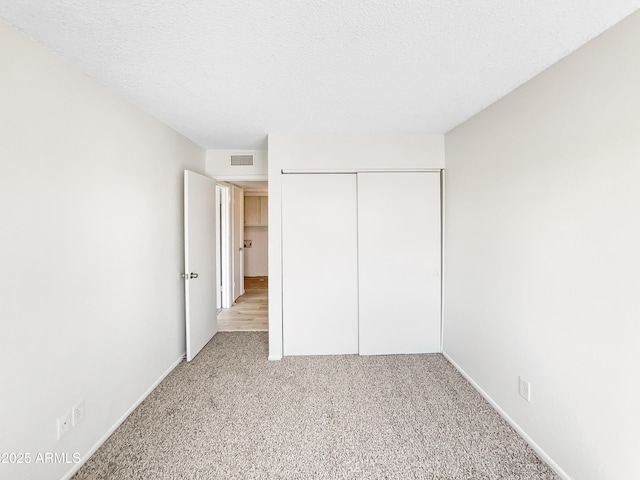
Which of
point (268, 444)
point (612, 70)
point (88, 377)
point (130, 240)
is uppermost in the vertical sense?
point (612, 70)

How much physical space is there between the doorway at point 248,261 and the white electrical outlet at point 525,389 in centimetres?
293

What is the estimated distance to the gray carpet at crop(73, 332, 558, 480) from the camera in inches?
68.0

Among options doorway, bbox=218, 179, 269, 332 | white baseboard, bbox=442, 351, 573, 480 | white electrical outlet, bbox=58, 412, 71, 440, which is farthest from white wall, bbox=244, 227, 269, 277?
white electrical outlet, bbox=58, 412, 71, 440

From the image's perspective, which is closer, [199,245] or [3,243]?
[3,243]

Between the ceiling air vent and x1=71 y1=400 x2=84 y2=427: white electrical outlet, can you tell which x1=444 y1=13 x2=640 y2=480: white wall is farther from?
x1=71 y1=400 x2=84 y2=427: white electrical outlet

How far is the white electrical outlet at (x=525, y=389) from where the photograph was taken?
192 centimetres

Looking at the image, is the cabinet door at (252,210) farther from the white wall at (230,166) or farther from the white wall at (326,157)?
the white wall at (326,157)

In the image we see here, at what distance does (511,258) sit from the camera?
6.84ft

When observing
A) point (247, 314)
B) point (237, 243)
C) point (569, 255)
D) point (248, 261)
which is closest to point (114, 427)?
point (247, 314)

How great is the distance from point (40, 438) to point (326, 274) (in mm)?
2330

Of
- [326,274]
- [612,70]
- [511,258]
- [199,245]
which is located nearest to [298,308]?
[326,274]

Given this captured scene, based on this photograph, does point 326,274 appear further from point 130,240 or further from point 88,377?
point 88,377

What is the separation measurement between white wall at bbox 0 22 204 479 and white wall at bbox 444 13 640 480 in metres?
2.75

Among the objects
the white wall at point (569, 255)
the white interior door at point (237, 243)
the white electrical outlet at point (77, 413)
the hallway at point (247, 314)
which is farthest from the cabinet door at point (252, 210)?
the white electrical outlet at point (77, 413)
